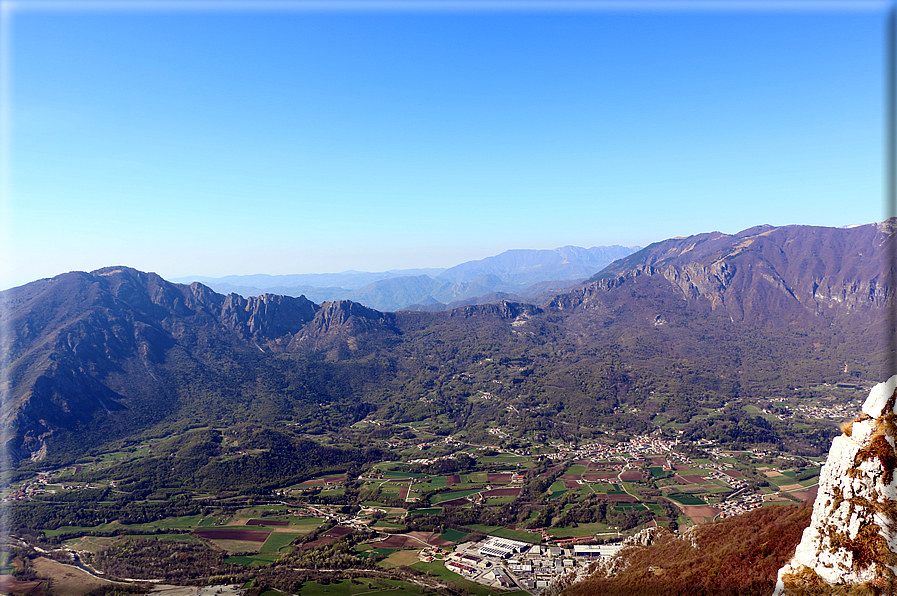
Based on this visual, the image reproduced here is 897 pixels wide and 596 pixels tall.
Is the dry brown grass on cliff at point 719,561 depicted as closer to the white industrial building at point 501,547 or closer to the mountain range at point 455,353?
the white industrial building at point 501,547

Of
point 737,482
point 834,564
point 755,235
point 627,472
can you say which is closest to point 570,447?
point 627,472

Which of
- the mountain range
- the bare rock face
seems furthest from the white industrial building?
the mountain range

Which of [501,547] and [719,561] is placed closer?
[719,561]

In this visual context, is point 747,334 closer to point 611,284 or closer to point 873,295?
point 873,295

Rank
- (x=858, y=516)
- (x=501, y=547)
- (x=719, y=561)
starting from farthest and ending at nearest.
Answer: (x=501, y=547) → (x=719, y=561) → (x=858, y=516)

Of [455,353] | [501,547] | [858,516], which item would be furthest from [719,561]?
[455,353]

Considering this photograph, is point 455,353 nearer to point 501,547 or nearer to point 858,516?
point 501,547
